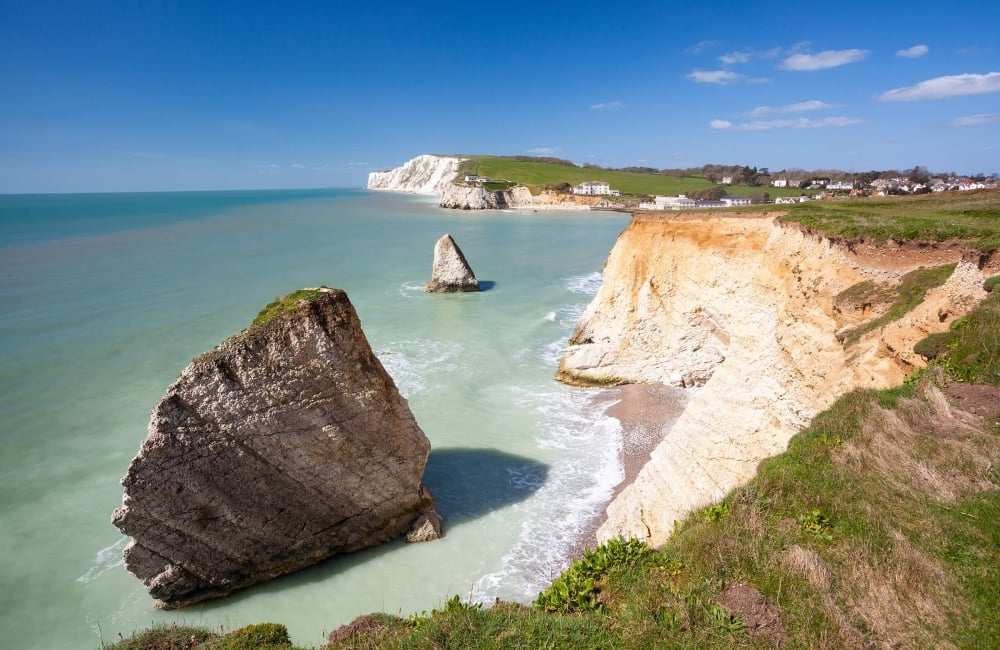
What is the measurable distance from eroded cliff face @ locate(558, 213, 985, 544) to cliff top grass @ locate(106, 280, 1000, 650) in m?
2.05

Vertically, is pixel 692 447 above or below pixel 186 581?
above

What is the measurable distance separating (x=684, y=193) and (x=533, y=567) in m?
128

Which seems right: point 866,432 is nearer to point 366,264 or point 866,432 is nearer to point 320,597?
point 320,597

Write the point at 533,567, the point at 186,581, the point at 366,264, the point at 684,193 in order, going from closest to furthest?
the point at 186,581 → the point at 533,567 → the point at 366,264 → the point at 684,193

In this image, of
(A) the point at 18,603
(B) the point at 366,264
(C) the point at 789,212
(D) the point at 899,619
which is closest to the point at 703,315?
(C) the point at 789,212

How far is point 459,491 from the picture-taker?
13766 millimetres

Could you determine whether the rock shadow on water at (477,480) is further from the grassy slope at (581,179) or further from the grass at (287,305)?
the grassy slope at (581,179)

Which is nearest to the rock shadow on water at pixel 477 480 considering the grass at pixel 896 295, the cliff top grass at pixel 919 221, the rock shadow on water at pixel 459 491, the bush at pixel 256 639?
the rock shadow on water at pixel 459 491

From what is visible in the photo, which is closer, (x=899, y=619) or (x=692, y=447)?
(x=899, y=619)

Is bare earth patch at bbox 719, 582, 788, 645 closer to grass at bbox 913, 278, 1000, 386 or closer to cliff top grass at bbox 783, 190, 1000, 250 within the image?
grass at bbox 913, 278, 1000, 386

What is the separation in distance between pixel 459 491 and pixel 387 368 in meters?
10.4

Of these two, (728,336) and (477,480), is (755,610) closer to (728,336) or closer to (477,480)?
(477,480)

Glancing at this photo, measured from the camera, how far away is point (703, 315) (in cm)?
1838

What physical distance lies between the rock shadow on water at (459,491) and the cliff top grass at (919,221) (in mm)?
11436
